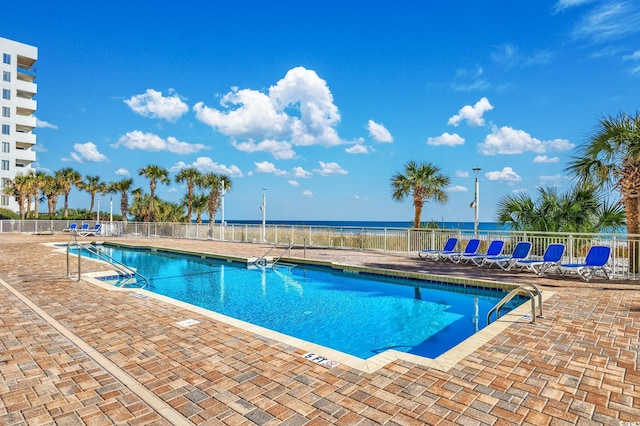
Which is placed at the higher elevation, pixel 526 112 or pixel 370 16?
pixel 370 16

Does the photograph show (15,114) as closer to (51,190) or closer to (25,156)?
(25,156)

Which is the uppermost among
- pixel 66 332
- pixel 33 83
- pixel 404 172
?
pixel 33 83

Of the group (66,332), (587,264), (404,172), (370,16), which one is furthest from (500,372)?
(370,16)

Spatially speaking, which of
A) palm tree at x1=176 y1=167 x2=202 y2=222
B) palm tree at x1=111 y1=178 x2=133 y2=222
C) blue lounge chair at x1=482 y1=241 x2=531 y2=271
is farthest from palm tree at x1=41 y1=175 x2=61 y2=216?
blue lounge chair at x1=482 y1=241 x2=531 y2=271

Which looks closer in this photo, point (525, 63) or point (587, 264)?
point (587, 264)

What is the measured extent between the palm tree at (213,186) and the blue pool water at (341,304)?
19609mm

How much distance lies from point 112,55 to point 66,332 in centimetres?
2277

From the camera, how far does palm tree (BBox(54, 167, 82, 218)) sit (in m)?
38.1

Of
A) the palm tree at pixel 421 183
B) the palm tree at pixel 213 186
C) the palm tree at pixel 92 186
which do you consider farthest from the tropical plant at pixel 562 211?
the palm tree at pixel 92 186

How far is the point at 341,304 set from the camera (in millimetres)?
7984

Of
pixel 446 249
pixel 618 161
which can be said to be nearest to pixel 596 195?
pixel 618 161

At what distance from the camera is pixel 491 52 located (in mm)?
17906

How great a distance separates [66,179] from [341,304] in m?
40.7

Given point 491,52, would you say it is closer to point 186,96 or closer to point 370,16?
point 370,16
